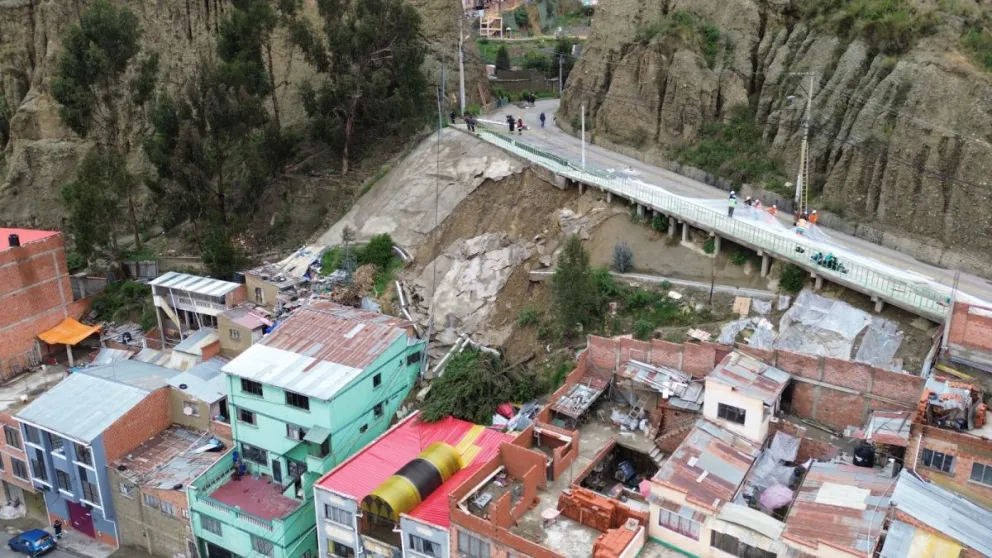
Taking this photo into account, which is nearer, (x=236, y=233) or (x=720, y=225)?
(x=720, y=225)

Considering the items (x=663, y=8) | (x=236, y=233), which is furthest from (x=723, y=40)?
(x=236, y=233)

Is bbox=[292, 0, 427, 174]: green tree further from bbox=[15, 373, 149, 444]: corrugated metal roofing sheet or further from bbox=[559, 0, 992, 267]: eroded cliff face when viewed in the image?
bbox=[15, 373, 149, 444]: corrugated metal roofing sheet

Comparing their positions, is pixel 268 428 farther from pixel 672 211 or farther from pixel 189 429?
pixel 672 211

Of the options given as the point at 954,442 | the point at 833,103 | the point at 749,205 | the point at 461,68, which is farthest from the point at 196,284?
the point at 954,442

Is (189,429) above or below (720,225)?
below

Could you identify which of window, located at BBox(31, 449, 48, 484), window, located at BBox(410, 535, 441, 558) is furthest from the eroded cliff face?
window, located at BBox(31, 449, 48, 484)

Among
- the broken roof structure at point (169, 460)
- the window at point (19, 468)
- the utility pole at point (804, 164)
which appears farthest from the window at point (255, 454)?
the utility pole at point (804, 164)

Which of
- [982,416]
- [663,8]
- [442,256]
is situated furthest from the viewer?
[663,8]
